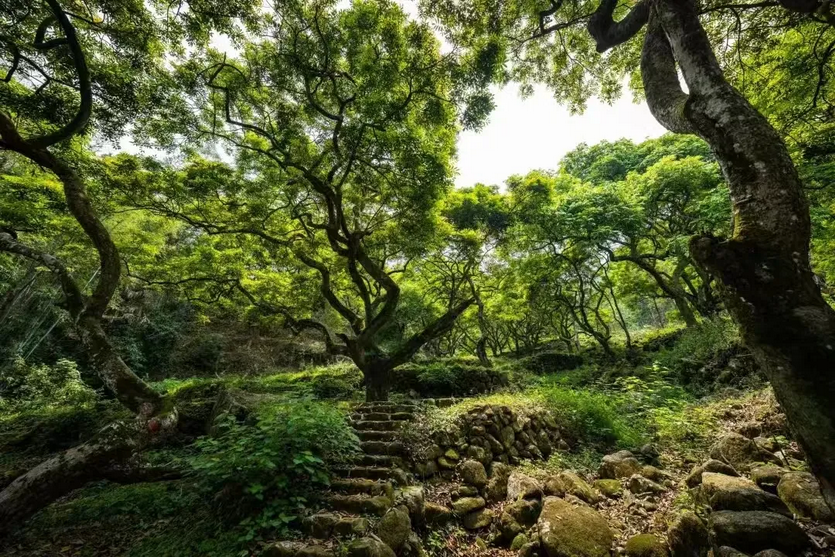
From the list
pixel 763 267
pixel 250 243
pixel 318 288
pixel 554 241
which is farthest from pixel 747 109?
pixel 318 288

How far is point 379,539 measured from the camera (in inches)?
118

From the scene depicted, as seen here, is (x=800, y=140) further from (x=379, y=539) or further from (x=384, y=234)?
(x=379, y=539)

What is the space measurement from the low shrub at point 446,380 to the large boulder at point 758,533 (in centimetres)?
802

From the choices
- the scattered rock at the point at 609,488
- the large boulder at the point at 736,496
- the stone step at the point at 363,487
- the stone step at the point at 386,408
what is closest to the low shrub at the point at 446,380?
the stone step at the point at 386,408

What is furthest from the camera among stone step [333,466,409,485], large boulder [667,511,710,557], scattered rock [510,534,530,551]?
stone step [333,466,409,485]

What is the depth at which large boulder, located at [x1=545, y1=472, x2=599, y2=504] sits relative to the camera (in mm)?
4043

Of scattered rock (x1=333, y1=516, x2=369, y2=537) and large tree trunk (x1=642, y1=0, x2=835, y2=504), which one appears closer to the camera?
large tree trunk (x1=642, y1=0, x2=835, y2=504)

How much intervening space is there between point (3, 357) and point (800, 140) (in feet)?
81.2

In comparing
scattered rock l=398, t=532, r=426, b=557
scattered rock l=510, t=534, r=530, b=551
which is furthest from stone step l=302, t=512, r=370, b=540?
scattered rock l=510, t=534, r=530, b=551

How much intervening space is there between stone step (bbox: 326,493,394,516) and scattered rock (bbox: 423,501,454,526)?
0.50 meters

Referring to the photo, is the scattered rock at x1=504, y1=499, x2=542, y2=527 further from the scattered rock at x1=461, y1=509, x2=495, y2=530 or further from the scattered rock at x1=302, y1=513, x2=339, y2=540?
the scattered rock at x1=302, y1=513, x2=339, y2=540

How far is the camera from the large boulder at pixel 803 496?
8.88 ft

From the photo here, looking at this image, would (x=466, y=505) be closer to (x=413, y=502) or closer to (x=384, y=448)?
(x=413, y=502)

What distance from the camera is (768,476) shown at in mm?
3363
